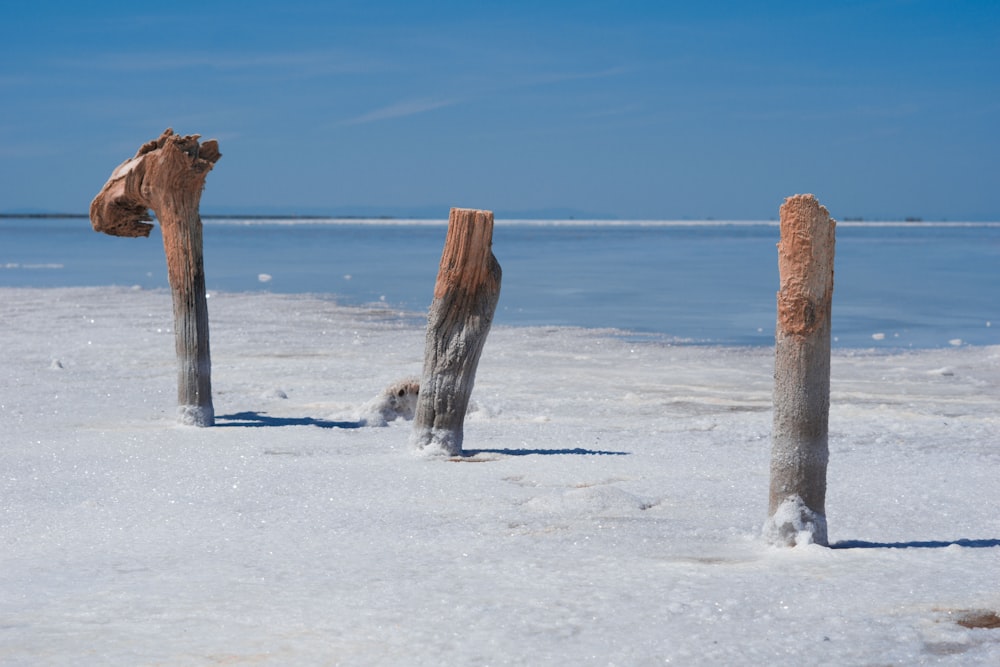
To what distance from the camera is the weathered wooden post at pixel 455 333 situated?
24.2 feet

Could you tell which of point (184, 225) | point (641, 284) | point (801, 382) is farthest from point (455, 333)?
point (641, 284)

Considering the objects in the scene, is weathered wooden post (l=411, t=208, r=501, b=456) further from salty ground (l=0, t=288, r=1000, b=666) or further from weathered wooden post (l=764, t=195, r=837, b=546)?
weathered wooden post (l=764, t=195, r=837, b=546)

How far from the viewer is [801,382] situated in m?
5.05

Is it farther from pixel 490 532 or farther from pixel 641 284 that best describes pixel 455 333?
pixel 641 284

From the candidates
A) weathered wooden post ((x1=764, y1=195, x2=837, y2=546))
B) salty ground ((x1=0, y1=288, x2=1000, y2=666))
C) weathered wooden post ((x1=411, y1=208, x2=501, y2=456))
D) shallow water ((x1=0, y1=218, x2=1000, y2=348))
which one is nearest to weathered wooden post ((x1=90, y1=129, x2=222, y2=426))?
salty ground ((x1=0, y1=288, x2=1000, y2=666))

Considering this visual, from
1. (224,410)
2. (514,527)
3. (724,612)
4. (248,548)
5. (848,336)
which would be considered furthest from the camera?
(848,336)

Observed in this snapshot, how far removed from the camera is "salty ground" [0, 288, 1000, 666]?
4.02 m

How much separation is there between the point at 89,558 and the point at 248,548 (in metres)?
0.67

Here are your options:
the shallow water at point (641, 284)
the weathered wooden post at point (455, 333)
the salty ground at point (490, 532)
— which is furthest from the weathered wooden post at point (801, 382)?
the shallow water at point (641, 284)

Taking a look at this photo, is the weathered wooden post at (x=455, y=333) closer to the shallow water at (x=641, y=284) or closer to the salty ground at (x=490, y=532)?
the salty ground at (x=490, y=532)

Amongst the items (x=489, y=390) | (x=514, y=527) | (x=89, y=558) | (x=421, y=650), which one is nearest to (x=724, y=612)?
(x=421, y=650)

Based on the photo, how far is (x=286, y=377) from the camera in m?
11.6

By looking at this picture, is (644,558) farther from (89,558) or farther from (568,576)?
(89,558)

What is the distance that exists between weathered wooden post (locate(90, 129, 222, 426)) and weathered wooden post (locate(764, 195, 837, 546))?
496 centimetres
